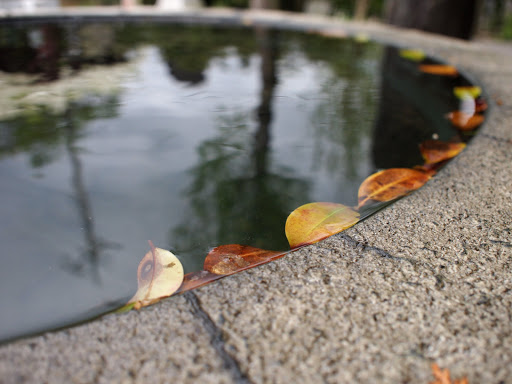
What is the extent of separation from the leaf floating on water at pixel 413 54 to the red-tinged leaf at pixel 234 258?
259 centimetres

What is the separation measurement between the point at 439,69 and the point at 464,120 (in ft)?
3.44

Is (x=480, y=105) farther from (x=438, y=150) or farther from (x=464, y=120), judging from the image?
(x=438, y=150)

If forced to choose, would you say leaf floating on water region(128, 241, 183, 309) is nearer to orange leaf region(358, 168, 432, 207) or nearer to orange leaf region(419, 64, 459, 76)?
orange leaf region(358, 168, 432, 207)

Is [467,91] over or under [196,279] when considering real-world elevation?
over

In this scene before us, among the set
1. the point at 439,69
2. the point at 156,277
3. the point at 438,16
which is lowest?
the point at 156,277

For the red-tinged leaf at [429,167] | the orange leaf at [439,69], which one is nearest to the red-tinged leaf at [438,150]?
the red-tinged leaf at [429,167]

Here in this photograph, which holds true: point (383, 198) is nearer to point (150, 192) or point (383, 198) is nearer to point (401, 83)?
point (150, 192)

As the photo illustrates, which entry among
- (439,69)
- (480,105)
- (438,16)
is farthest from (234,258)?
(438,16)

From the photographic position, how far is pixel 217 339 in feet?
1.98

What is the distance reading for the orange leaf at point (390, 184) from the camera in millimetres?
1146

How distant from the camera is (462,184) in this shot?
107cm

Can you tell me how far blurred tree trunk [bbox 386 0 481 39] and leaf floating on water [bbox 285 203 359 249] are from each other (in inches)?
155

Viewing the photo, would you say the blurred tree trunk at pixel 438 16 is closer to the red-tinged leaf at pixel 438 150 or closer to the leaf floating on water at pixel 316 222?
the red-tinged leaf at pixel 438 150

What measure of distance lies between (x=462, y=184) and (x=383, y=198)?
0.67 feet
